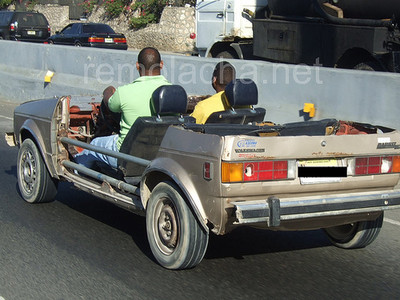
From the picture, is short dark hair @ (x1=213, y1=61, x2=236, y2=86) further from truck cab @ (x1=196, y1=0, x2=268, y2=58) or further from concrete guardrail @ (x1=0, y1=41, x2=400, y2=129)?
truck cab @ (x1=196, y1=0, x2=268, y2=58)

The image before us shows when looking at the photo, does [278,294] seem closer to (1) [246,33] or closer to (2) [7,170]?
(2) [7,170]

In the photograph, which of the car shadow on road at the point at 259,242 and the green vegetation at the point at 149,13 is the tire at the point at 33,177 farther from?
the green vegetation at the point at 149,13

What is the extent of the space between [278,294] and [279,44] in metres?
10.1

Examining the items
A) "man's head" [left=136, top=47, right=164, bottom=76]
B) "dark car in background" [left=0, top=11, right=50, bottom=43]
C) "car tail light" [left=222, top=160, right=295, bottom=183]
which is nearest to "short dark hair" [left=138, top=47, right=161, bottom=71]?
"man's head" [left=136, top=47, right=164, bottom=76]

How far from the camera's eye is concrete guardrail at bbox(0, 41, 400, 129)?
8812 mm

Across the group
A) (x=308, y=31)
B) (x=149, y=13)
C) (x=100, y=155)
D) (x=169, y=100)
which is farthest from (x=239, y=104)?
(x=149, y=13)

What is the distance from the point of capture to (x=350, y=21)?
12.6 meters

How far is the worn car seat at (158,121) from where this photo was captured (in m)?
5.52

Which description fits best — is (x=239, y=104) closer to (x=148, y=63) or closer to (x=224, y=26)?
(x=148, y=63)

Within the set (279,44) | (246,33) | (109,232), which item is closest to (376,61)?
(279,44)

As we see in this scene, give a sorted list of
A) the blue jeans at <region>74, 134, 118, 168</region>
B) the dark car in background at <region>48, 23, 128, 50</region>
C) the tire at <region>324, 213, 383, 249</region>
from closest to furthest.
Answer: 1. the tire at <region>324, 213, 383, 249</region>
2. the blue jeans at <region>74, 134, 118, 168</region>
3. the dark car in background at <region>48, 23, 128, 50</region>

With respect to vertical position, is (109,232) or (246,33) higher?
(246,33)

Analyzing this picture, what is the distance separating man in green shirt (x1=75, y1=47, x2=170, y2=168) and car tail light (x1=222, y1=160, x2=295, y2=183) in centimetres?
172

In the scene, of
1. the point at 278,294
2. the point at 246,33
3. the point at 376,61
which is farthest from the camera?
the point at 246,33
